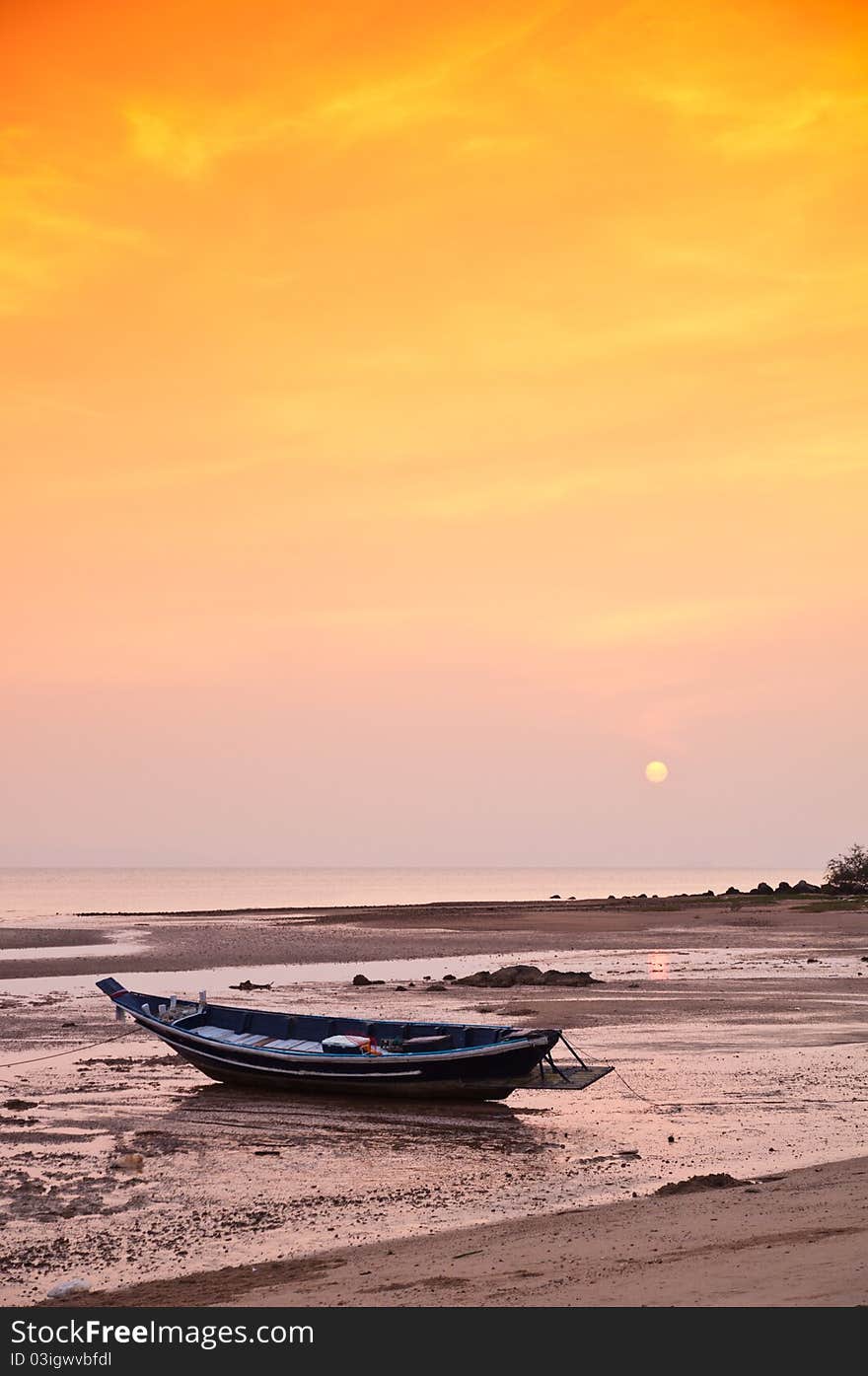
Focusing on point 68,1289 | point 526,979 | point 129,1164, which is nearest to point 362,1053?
point 129,1164

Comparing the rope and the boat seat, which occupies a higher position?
the boat seat

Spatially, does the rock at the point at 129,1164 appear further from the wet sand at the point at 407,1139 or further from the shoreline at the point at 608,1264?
the shoreline at the point at 608,1264

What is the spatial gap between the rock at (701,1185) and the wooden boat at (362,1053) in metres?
5.89

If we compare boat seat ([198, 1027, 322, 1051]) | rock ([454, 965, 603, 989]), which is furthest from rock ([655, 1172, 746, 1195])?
rock ([454, 965, 603, 989])

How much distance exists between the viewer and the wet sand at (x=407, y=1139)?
13.2 meters

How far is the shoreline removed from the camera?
1001 centimetres

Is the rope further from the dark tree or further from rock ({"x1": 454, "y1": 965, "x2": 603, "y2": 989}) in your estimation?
the dark tree

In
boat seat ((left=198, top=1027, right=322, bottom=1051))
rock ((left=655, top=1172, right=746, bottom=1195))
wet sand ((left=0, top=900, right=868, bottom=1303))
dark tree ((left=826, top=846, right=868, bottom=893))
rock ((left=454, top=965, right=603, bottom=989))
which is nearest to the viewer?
wet sand ((left=0, top=900, right=868, bottom=1303))

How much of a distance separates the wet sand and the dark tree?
196 ft

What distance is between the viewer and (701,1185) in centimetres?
1486

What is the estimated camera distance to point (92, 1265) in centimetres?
1280
